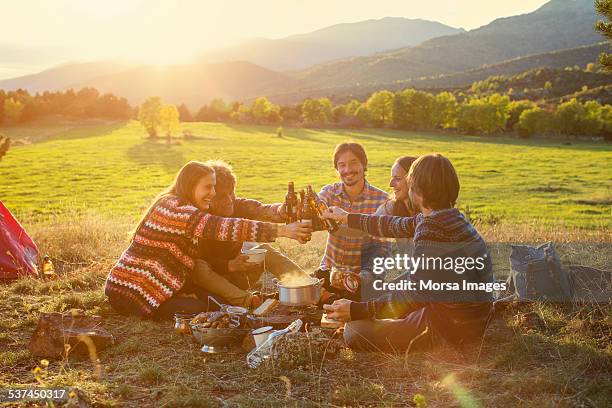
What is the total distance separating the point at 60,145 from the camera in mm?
46750

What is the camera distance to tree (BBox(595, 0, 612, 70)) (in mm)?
6188

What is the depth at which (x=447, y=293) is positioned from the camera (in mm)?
4801

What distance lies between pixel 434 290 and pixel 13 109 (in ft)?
208

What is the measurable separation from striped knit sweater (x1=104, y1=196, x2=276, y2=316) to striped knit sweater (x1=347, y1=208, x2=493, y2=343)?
146cm

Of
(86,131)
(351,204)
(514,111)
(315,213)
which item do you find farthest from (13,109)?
(315,213)

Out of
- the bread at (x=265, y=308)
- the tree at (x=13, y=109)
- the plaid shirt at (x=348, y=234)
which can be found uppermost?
the tree at (x=13, y=109)

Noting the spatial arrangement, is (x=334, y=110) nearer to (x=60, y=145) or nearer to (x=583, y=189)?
(x=60, y=145)

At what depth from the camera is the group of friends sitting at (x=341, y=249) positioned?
189 inches

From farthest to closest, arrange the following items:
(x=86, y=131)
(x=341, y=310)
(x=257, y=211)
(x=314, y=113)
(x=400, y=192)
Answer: (x=314, y=113) < (x=86, y=131) < (x=257, y=211) < (x=400, y=192) < (x=341, y=310)

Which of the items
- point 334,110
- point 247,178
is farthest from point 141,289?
point 334,110

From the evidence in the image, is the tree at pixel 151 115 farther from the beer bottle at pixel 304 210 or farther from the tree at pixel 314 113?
the beer bottle at pixel 304 210

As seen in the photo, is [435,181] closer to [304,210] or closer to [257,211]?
[304,210]

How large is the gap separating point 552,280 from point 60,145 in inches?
1814

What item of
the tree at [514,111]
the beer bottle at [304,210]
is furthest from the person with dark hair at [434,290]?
the tree at [514,111]
